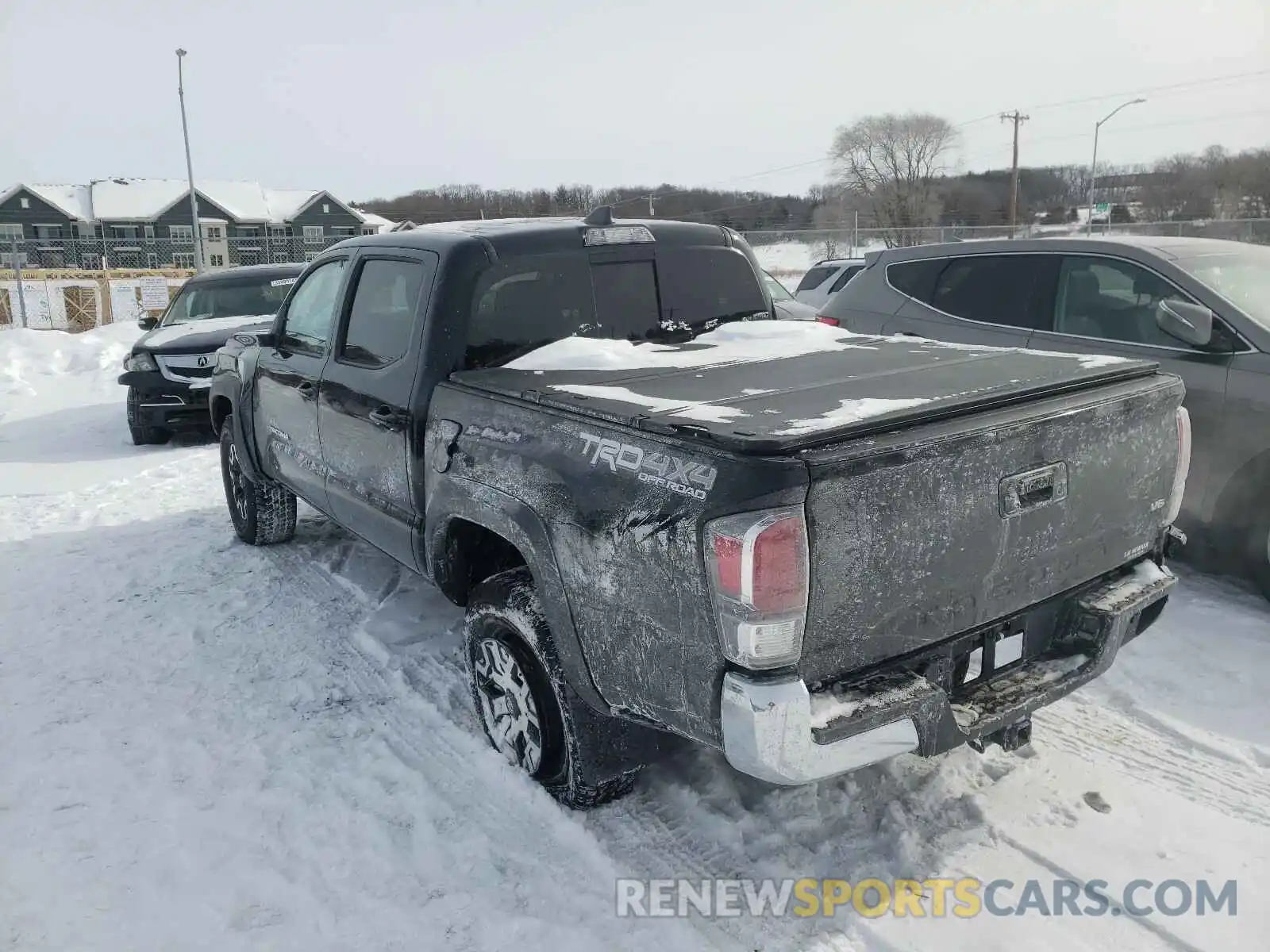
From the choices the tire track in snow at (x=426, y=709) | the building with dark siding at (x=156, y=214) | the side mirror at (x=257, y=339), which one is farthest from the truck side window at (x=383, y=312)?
the building with dark siding at (x=156, y=214)

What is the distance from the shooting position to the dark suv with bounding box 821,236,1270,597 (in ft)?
15.3

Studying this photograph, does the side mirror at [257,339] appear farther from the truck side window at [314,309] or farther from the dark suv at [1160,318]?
the dark suv at [1160,318]

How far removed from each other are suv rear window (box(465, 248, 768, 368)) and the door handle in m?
0.39

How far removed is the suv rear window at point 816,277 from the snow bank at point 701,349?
12420mm

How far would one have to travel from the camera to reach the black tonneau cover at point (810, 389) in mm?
2531

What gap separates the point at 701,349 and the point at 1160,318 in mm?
2652

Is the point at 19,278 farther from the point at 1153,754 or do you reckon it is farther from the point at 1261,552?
the point at 1153,754

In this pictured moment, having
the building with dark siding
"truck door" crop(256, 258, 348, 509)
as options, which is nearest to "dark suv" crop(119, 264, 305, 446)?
"truck door" crop(256, 258, 348, 509)

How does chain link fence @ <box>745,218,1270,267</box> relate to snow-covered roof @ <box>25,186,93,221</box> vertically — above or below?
below

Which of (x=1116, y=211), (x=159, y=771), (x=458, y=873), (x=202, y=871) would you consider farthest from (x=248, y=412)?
(x=1116, y=211)

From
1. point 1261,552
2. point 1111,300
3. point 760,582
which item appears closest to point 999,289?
point 1111,300

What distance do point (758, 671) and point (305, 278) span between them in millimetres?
3890

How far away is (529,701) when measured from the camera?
3.33 meters

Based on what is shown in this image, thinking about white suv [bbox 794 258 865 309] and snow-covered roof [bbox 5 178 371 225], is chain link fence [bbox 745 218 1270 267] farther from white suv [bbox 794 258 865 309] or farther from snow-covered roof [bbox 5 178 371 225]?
snow-covered roof [bbox 5 178 371 225]
